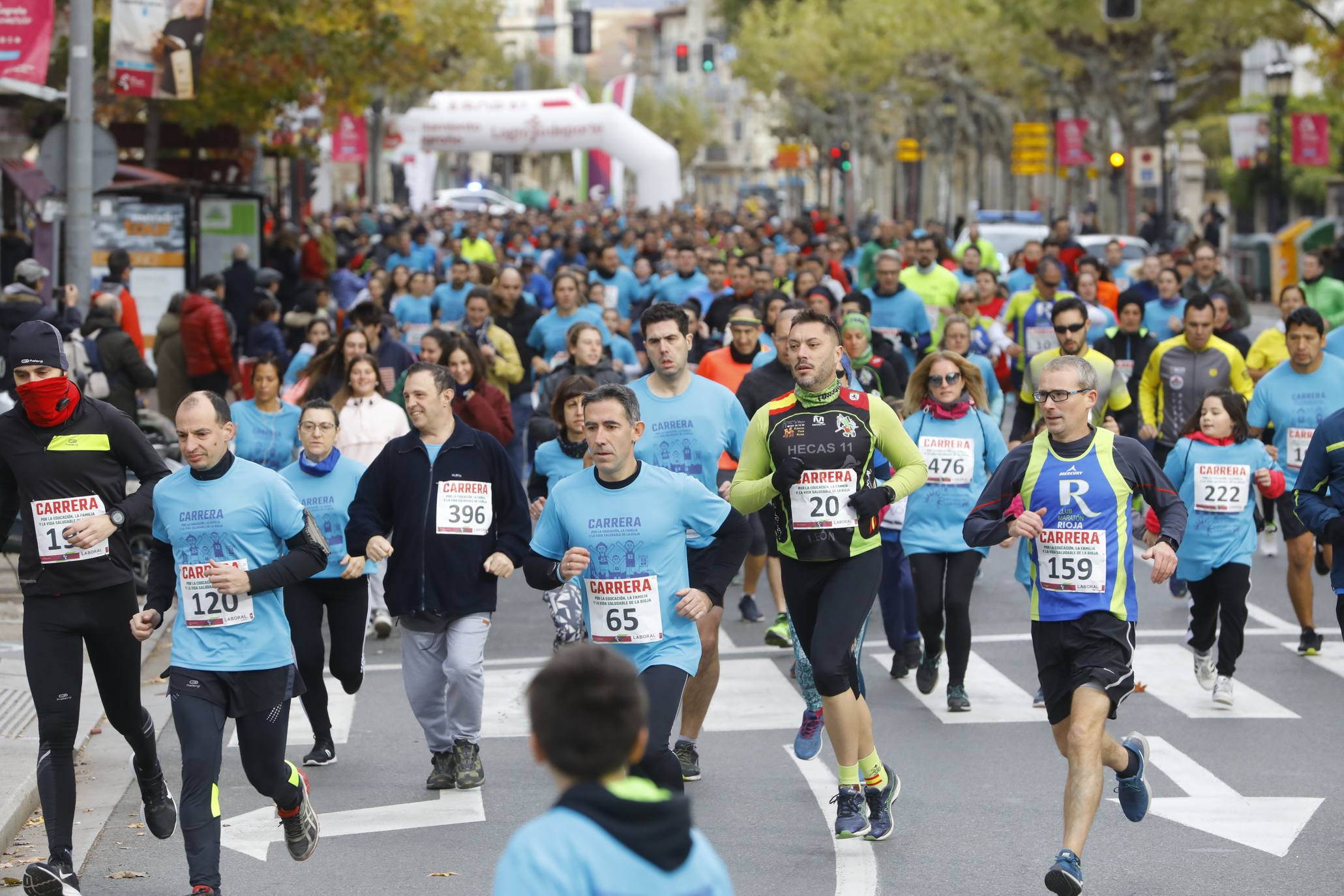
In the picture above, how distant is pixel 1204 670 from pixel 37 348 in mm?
5981

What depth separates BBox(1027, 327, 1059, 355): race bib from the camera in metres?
16.2

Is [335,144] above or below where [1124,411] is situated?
above

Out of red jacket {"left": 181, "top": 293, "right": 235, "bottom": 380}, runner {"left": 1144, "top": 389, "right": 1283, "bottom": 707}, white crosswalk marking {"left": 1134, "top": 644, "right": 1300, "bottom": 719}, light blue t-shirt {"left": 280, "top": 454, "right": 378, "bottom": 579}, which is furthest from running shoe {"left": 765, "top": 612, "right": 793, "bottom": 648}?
red jacket {"left": 181, "top": 293, "right": 235, "bottom": 380}

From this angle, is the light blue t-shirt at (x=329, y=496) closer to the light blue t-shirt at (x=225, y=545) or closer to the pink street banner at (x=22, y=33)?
the light blue t-shirt at (x=225, y=545)

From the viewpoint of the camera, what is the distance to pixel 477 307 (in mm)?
15594

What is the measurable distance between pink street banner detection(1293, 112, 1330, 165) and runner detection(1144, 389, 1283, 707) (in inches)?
1318

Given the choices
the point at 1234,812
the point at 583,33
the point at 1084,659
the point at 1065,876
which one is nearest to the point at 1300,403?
the point at 1234,812

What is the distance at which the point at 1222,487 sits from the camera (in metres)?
10.3

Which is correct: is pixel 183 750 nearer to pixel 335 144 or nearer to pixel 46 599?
Answer: pixel 46 599

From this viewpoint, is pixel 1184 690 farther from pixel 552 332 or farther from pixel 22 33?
pixel 22 33

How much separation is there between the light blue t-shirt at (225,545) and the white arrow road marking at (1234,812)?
353cm

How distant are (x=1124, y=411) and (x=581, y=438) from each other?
507 cm

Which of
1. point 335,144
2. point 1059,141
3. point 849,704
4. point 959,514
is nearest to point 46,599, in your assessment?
point 849,704

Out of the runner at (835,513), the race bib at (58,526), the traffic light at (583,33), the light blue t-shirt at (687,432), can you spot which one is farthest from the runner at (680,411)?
the traffic light at (583,33)
